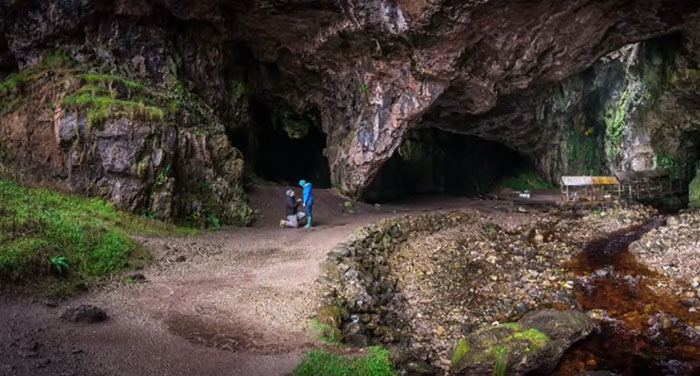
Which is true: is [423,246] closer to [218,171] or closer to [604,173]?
[218,171]

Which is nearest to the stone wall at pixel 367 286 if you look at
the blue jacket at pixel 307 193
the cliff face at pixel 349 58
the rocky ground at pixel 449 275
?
the rocky ground at pixel 449 275

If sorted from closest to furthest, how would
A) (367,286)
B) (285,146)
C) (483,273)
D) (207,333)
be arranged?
(207,333) → (367,286) → (483,273) → (285,146)

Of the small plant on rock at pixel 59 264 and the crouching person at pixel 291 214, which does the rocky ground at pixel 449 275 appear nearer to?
the crouching person at pixel 291 214

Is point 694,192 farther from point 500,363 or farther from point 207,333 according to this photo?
point 207,333

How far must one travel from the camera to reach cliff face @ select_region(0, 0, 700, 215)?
60.4ft

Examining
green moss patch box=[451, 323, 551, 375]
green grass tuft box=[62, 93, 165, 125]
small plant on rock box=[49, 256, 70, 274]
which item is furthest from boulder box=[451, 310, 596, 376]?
green grass tuft box=[62, 93, 165, 125]

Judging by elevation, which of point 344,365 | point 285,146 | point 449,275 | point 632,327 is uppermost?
point 285,146

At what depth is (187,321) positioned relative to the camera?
829 centimetres

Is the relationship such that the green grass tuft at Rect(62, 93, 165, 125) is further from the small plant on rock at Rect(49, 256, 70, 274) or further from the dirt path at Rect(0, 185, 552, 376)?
the small plant on rock at Rect(49, 256, 70, 274)

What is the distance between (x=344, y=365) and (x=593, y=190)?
2355cm

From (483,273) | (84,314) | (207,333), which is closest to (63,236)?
(84,314)

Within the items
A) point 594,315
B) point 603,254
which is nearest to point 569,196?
point 603,254

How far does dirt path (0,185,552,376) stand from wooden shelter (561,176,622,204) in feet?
55.6

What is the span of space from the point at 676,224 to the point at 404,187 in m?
20.1
